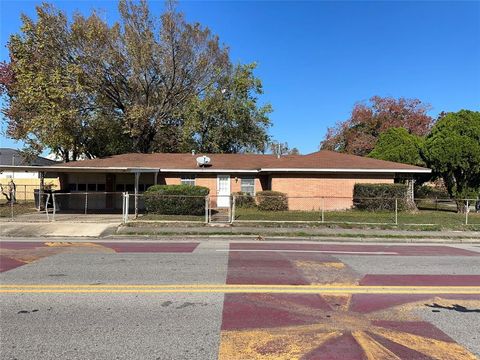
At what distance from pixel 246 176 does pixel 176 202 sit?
711 centimetres

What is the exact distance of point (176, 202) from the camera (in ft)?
68.3

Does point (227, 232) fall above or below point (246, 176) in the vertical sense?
below

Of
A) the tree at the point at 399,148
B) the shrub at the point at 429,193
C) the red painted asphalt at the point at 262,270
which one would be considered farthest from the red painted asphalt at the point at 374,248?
the shrub at the point at 429,193

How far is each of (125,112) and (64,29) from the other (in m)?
6.97

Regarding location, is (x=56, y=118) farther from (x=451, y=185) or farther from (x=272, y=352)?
(x=272, y=352)

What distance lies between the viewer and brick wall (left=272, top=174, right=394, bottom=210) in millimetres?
25250

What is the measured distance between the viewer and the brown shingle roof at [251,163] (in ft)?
81.8

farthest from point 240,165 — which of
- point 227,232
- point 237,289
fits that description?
point 237,289

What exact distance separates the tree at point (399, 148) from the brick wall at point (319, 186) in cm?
628

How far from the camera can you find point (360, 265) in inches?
372

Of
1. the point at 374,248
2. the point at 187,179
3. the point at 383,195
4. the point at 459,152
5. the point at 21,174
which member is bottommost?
the point at 374,248

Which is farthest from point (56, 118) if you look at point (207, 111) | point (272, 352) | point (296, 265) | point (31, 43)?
point (272, 352)

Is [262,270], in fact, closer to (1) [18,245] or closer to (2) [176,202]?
(1) [18,245]

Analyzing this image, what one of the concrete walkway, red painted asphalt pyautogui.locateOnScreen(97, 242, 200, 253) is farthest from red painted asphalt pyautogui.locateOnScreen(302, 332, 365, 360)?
the concrete walkway
